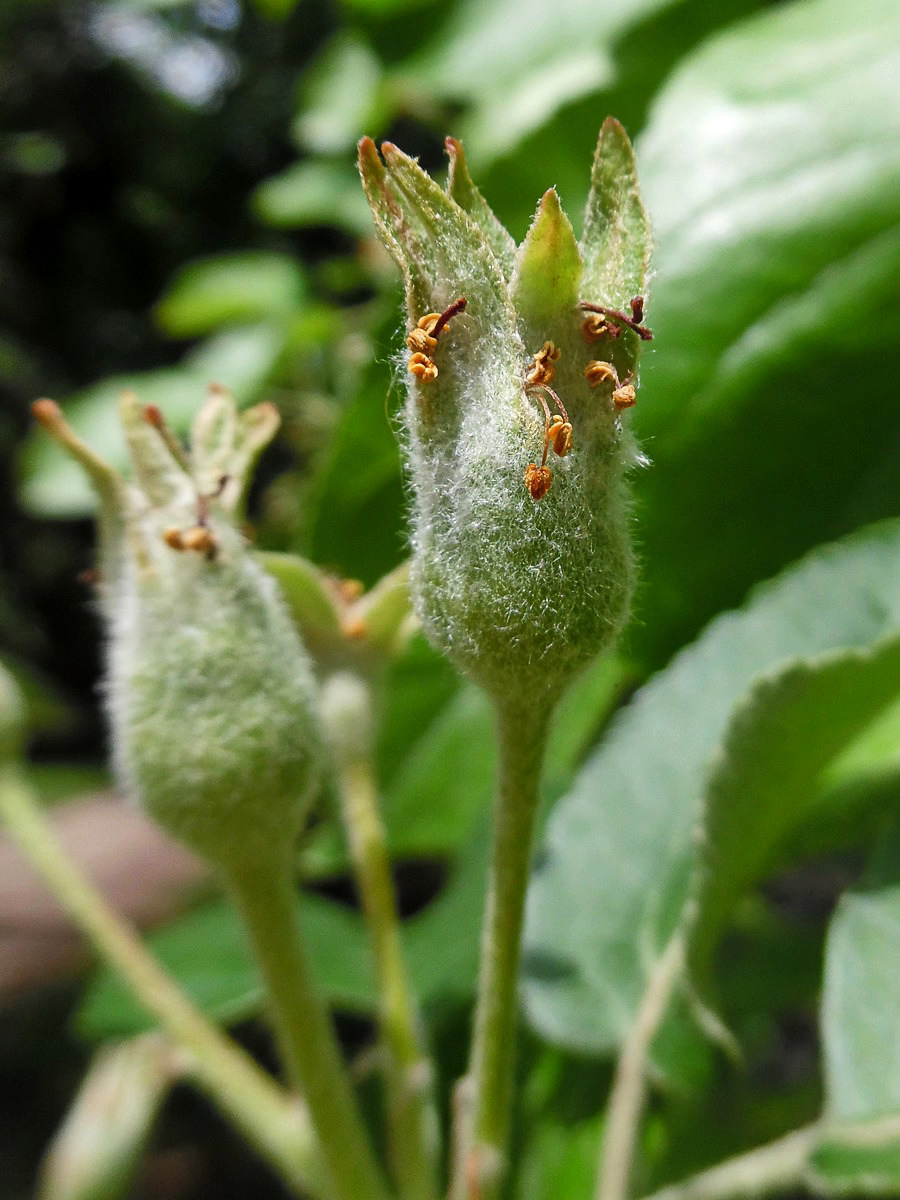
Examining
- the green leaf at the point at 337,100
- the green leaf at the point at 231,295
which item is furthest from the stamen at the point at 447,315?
the green leaf at the point at 231,295

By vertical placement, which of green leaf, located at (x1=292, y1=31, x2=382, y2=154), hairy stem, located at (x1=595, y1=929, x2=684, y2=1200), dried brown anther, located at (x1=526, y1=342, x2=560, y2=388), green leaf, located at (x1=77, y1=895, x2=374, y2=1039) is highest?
green leaf, located at (x1=292, y1=31, x2=382, y2=154)

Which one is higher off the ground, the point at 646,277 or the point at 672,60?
the point at 672,60

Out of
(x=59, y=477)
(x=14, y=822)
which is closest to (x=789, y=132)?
(x=14, y=822)

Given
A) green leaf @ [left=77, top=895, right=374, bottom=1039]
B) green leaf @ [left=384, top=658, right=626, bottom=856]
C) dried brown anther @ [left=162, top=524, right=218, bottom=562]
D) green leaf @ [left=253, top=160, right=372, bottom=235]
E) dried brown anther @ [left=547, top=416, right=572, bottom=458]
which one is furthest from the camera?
green leaf @ [left=253, top=160, right=372, bottom=235]

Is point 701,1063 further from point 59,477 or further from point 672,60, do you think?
point 59,477

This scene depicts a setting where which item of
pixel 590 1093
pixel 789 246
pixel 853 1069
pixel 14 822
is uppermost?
pixel 789 246

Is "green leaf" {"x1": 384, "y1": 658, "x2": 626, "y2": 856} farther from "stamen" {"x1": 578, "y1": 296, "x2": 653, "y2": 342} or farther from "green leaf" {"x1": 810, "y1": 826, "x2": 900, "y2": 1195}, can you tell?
"stamen" {"x1": 578, "y1": 296, "x2": 653, "y2": 342}

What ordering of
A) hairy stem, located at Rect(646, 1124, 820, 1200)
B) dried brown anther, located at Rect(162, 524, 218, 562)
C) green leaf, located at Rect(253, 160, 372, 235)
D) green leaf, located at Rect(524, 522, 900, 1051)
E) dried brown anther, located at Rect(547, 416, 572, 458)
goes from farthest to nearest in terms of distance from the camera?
1. green leaf, located at Rect(253, 160, 372, 235)
2. green leaf, located at Rect(524, 522, 900, 1051)
3. hairy stem, located at Rect(646, 1124, 820, 1200)
4. dried brown anther, located at Rect(162, 524, 218, 562)
5. dried brown anther, located at Rect(547, 416, 572, 458)

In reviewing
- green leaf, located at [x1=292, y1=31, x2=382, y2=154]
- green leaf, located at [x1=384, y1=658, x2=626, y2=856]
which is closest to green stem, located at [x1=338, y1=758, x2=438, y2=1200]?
green leaf, located at [x1=384, y1=658, x2=626, y2=856]
